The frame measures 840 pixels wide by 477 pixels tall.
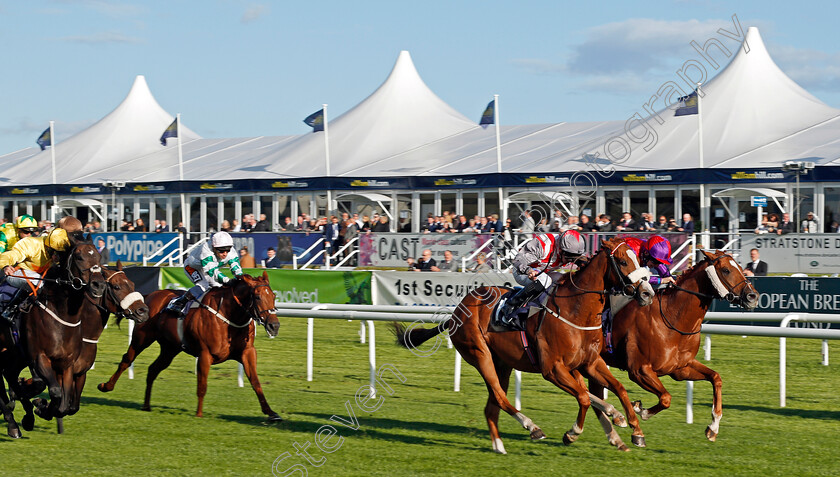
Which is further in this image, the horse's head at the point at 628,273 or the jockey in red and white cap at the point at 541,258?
the jockey in red and white cap at the point at 541,258

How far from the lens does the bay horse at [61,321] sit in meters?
6.78

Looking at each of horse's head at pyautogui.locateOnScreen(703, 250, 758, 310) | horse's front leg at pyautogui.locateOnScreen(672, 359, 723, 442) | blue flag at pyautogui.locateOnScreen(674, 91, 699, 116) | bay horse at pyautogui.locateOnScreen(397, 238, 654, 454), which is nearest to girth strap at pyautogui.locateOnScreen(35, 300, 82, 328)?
bay horse at pyautogui.locateOnScreen(397, 238, 654, 454)

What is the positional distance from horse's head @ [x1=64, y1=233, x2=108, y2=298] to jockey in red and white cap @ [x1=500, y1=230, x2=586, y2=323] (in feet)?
9.46

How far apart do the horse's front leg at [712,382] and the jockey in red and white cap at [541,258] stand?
117cm

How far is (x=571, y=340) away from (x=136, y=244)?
16.7 metres

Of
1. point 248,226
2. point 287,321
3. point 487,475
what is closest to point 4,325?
point 487,475

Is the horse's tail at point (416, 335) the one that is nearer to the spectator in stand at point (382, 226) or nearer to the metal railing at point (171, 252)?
the spectator in stand at point (382, 226)

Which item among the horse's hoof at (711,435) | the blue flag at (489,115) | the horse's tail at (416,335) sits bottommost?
the horse's hoof at (711,435)

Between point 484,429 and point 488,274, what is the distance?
5.62 metres

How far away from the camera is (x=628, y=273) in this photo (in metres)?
6.49

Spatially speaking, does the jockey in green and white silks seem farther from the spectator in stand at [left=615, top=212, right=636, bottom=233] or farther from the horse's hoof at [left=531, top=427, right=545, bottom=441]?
the spectator in stand at [left=615, top=212, right=636, bottom=233]

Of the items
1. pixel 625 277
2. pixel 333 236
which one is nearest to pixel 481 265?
pixel 333 236

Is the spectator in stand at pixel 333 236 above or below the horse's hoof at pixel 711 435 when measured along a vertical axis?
above

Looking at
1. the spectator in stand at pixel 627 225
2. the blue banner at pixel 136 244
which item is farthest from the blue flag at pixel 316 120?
the spectator in stand at pixel 627 225
